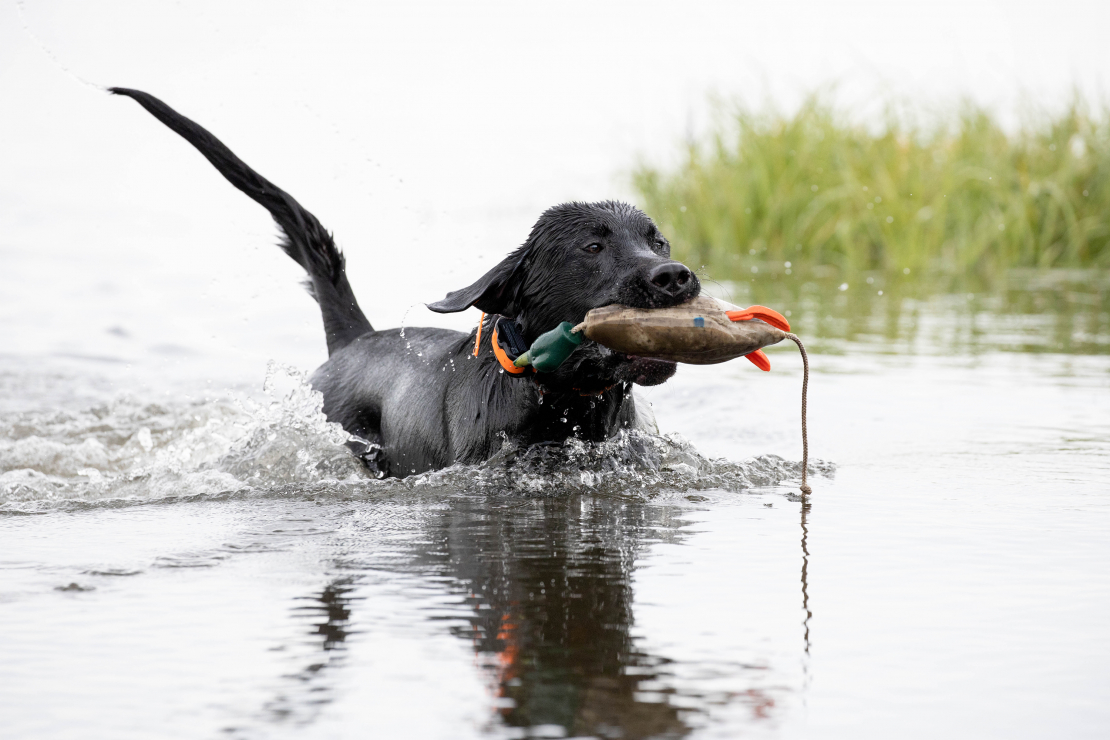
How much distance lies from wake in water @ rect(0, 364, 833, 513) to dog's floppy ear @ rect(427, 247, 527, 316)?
0.53 metres

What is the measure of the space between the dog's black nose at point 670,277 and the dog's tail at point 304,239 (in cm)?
221

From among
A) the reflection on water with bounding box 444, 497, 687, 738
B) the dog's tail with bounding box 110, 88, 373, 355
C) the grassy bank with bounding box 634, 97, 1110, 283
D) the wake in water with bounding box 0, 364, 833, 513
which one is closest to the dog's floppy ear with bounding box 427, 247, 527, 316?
the wake in water with bounding box 0, 364, 833, 513

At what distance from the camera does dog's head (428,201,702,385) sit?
160 inches

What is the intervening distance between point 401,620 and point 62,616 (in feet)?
2.63

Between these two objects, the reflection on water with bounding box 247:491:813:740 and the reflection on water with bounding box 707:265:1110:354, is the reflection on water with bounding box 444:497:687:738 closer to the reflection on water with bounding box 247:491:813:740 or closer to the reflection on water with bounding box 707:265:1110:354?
the reflection on water with bounding box 247:491:813:740

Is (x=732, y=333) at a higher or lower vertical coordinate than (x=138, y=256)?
lower

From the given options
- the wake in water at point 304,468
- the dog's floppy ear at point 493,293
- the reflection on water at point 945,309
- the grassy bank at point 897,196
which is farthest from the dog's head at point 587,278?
the grassy bank at point 897,196

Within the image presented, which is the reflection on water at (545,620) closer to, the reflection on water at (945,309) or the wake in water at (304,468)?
the wake in water at (304,468)

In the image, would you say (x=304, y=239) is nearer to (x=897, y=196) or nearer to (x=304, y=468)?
(x=304, y=468)

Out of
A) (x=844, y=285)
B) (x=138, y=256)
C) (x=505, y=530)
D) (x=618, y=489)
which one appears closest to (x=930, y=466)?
(x=618, y=489)

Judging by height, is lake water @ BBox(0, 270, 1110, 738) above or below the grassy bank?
below

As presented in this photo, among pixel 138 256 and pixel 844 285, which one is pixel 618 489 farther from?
pixel 138 256

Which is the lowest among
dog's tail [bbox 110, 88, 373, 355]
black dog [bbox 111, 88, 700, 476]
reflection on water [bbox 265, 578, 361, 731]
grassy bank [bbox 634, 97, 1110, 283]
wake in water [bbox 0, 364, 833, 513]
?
reflection on water [bbox 265, 578, 361, 731]

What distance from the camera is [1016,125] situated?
48.2ft
